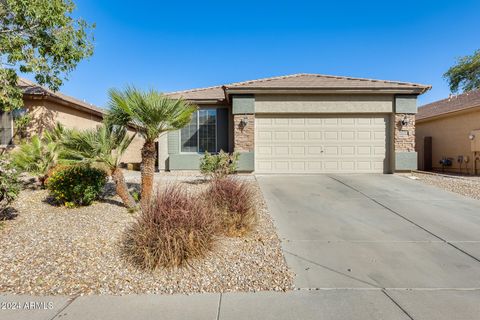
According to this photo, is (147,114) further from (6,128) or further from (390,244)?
(6,128)

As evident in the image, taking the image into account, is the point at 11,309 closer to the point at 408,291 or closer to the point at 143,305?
the point at 143,305

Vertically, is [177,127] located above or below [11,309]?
above

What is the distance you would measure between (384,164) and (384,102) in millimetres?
2789

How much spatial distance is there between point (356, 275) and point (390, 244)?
1.50 metres

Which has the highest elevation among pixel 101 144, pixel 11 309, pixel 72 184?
pixel 101 144

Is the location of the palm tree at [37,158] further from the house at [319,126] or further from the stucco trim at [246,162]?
the stucco trim at [246,162]

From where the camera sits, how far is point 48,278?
3.46 metres

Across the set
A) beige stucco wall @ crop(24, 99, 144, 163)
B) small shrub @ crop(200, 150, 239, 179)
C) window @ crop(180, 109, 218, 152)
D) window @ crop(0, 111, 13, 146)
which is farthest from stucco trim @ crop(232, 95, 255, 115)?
window @ crop(0, 111, 13, 146)

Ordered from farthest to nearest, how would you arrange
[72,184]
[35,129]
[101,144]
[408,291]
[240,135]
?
[240,135], [35,129], [72,184], [101,144], [408,291]

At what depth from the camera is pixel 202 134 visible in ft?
42.0

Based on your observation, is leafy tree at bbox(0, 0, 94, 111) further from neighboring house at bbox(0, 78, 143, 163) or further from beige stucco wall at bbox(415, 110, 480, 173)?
beige stucco wall at bbox(415, 110, 480, 173)

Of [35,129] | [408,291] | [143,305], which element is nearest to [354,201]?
[408,291]

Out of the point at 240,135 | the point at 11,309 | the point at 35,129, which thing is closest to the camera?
the point at 11,309

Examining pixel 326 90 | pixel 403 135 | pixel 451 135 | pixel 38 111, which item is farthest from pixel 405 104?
pixel 38 111
